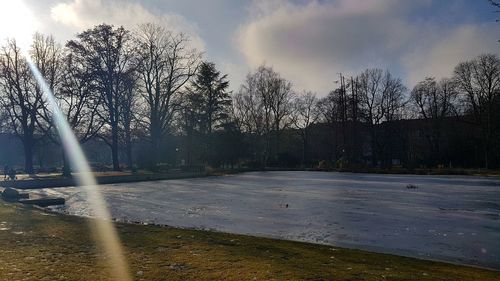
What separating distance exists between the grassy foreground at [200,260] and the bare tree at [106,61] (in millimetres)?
36841

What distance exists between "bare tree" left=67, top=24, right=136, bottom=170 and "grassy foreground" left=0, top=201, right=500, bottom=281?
36841 millimetres

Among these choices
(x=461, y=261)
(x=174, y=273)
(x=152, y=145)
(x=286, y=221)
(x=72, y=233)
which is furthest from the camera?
(x=152, y=145)

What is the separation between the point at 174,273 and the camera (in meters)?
6.91

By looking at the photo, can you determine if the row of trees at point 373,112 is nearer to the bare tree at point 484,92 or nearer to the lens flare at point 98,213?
the bare tree at point 484,92

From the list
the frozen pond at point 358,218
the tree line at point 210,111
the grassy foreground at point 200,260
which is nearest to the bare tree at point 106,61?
the tree line at point 210,111

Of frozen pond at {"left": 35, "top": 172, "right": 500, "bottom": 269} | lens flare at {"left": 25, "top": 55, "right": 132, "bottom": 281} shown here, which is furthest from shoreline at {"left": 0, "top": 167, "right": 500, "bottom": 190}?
frozen pond at {"left": 35, "top": 172, "right": 500, "bottom": 269}

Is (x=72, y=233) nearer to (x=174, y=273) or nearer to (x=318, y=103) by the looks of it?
(x=174, y=273)

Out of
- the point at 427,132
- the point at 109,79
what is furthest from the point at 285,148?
the point at 109,79

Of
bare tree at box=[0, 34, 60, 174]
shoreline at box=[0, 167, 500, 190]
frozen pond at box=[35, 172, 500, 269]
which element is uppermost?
bare tree at box=[0, 34, 60, 174]

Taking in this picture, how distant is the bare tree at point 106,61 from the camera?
1785 inches

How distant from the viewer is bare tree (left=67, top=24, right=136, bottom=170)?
45344 mm

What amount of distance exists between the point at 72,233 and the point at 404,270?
718 cm

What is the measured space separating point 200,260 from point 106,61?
42901 millimetres

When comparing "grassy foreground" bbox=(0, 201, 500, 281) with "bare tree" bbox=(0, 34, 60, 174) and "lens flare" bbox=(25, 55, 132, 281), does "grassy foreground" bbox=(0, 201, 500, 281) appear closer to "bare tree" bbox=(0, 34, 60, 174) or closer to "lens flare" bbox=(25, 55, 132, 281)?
"lens flare" bbox=(25, 55, 132, 281)
